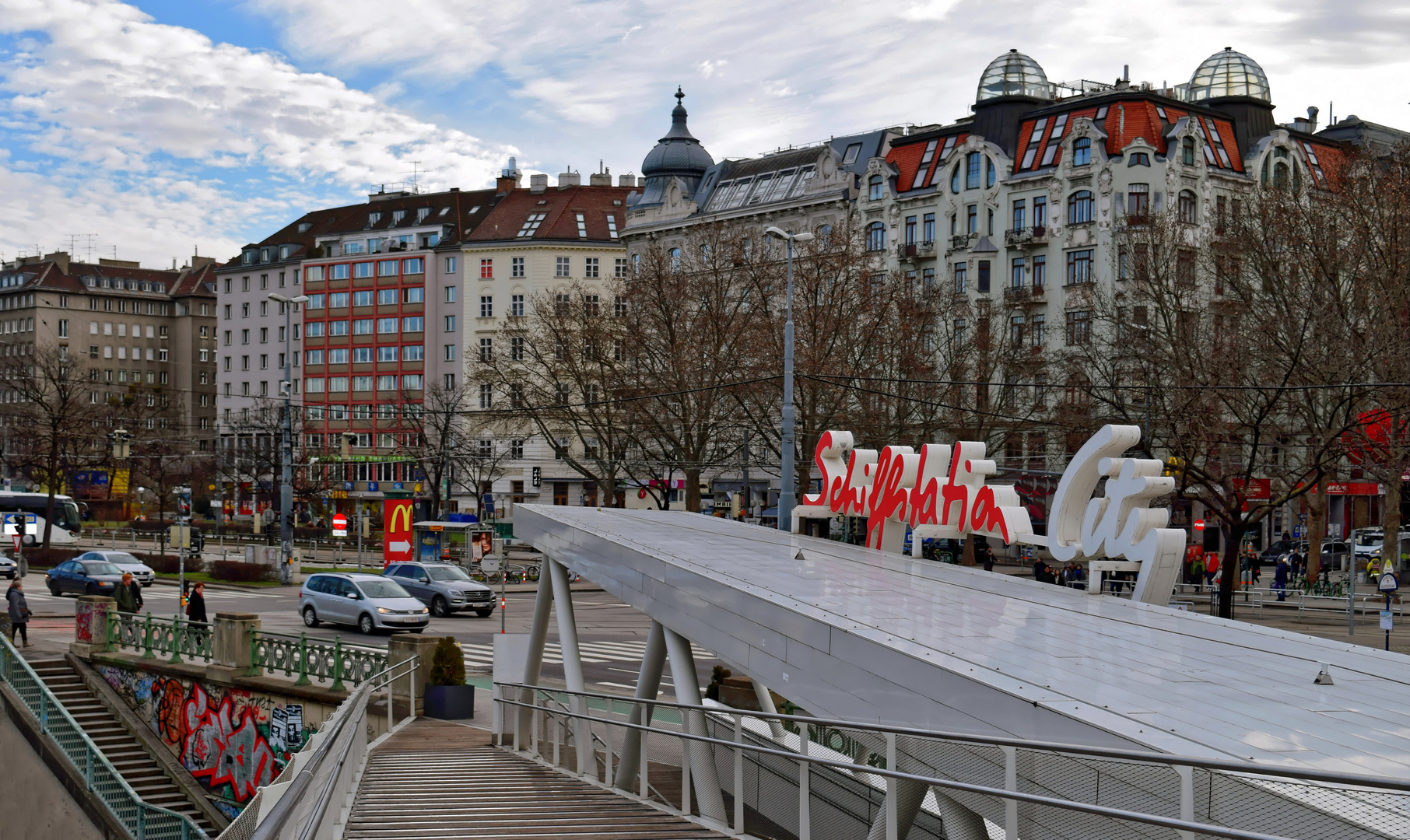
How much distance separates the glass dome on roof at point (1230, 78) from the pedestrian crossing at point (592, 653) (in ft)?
164

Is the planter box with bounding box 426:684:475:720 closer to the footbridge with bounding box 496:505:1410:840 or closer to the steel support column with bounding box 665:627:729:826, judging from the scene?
the footbridge with bounding box 496:505:1410:840

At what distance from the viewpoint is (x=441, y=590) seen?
42.2 m

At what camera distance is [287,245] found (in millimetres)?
115000

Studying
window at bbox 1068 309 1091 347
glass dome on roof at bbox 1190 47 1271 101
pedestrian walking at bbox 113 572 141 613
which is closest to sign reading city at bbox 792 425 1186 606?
pedestrian walking at bbox 113 572 141 613

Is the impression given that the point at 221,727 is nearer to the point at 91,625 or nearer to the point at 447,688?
the point at 91,625

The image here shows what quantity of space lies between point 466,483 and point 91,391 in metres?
72.6

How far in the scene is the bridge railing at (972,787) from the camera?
548 cm

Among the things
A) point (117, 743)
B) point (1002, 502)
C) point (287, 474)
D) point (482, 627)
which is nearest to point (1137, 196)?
point (287, 474)

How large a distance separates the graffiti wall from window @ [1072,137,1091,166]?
51.0 meters

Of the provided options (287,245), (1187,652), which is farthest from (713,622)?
(287,245)

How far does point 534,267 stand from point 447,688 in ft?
253

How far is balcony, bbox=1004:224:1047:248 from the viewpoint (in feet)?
226

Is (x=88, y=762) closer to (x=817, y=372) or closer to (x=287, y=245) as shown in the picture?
(x=817, y=372)

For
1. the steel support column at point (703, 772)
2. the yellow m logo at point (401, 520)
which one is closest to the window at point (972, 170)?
the yellow m logo at point (401, 520)
